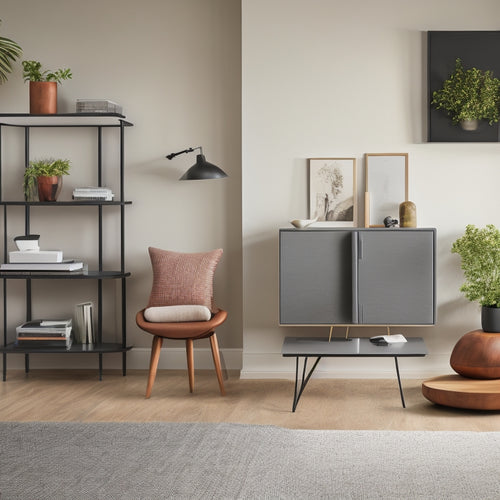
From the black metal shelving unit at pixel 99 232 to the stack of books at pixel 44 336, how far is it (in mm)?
40

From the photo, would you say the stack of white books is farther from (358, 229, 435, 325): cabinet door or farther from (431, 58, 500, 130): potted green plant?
(431, 58, 500, 130): potted green plant

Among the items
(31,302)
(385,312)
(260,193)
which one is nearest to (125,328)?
(31,302)

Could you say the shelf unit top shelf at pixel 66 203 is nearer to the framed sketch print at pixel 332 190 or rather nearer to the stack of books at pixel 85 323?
the stack of books at pixel 85 323

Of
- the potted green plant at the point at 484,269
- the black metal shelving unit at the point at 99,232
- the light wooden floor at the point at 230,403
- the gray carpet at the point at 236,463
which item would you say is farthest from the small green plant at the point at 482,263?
the black metal shelving unit at the point at 99,232

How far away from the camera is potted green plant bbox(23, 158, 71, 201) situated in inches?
217

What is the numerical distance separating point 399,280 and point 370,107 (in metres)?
1.25

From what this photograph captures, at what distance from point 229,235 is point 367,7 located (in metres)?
1.89

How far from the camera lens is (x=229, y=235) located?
5.77m

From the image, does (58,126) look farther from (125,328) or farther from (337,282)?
(337,282)

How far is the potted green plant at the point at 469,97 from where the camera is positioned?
203 inches

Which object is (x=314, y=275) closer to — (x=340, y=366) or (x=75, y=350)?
(x=340, y=366)

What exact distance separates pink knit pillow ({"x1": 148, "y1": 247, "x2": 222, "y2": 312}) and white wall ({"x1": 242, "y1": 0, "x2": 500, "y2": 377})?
2.50 feet

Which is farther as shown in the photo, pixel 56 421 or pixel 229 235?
pixel 229 235

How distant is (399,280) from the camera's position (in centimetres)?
498
